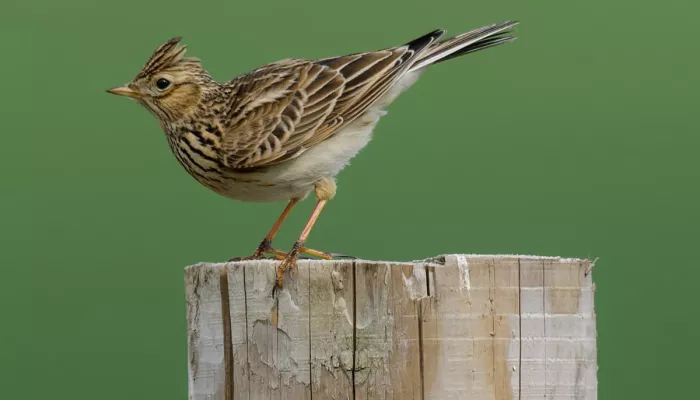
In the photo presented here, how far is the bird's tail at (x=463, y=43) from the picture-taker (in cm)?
668

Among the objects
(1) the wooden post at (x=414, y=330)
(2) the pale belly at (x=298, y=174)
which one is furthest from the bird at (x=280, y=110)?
(1) the wooden post at (x=414, y=330)

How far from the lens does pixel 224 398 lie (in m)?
4.04

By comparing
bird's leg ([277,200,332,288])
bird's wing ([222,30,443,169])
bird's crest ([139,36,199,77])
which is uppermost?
bird's crest ([139,36,199,77])

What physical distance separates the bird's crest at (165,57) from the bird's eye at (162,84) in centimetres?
7

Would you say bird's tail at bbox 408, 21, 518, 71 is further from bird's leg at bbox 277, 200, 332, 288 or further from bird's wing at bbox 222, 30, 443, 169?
bird's leg at bbox 277, 200, 332, 288

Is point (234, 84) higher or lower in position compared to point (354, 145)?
higher

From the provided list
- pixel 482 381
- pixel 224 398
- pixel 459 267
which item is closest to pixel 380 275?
pixel 459 267

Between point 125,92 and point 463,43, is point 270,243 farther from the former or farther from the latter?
point 463,43

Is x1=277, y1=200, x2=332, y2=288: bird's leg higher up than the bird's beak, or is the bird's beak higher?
the bird's beak

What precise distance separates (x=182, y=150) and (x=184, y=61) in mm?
686

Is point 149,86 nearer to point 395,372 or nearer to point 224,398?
point 224,398

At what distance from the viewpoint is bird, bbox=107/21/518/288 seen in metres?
6.34

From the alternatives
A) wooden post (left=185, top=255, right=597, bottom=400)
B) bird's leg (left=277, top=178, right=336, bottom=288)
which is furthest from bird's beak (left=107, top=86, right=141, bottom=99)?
wooden post (left=185, top=255, right=597, bottom=400)

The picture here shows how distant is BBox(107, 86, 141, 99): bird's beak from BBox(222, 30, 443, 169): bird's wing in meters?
0.68
